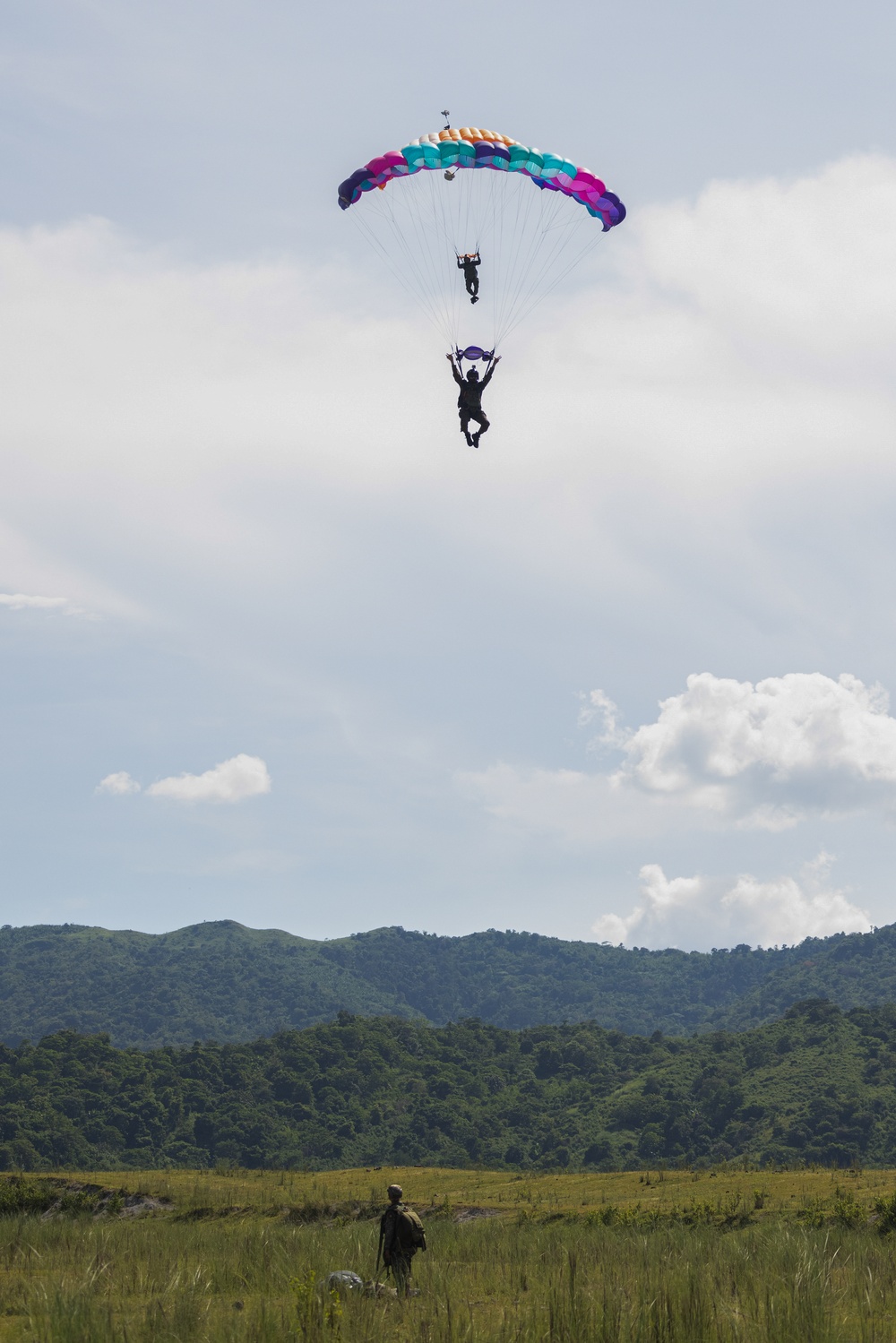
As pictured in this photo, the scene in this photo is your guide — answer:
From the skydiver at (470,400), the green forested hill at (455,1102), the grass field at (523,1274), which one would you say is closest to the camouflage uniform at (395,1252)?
the grass field at (523,1274)

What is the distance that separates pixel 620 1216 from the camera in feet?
88.8

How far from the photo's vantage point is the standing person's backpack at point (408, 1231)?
1523 cm

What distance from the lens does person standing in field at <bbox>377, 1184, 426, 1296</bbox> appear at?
49.5 ft

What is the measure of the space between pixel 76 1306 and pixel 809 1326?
21.8 feet

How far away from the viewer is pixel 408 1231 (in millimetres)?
15289

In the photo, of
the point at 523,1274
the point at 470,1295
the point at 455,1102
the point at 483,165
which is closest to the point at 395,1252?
the point at 470,1295

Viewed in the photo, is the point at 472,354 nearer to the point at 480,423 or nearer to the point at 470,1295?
the point at 480,423

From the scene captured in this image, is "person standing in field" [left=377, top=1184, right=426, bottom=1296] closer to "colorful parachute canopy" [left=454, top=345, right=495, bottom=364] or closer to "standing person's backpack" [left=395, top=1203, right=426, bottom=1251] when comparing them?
"standing person's backpack" [left=395, top=1203, right=426, bottom=1251]

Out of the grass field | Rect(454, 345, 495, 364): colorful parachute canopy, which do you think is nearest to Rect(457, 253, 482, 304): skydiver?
Rect(454, 345, 495, 364): colorful parachute canopy

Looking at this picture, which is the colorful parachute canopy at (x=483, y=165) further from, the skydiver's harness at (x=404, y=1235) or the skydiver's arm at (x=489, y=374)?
the skydiver's harness at (x=404, y=1235)

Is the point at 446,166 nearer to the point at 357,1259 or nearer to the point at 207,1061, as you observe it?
the point at 357,1259

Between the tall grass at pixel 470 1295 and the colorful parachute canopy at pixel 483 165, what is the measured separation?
2548 cm

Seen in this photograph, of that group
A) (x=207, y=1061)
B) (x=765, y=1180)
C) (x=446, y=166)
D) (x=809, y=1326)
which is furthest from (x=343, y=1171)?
(x=207, y=1061)

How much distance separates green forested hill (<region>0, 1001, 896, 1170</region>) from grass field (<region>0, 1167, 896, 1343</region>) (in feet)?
223
